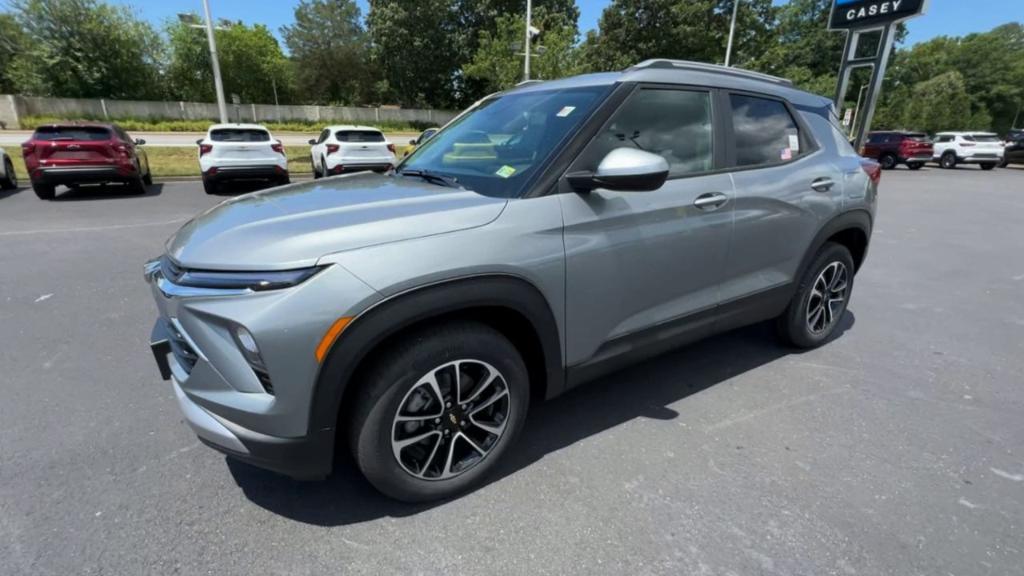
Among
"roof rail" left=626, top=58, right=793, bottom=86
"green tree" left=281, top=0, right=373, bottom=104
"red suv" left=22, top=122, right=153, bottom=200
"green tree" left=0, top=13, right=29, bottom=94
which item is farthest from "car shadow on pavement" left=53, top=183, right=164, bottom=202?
"green tree" left=281, top=0, right=373, bottom=104

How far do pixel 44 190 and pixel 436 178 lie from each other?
11115 millimetres

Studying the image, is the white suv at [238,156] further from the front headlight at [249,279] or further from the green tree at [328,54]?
the green tree at [328,54]

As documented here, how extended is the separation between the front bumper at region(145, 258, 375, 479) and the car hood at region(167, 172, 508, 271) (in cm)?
11

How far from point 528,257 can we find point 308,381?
0.93 m

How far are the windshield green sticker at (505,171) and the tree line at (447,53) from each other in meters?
23.1

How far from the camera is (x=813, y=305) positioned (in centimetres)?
363

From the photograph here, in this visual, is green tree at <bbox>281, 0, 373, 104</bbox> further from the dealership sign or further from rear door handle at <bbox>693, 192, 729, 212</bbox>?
rear door handle at <bbox>693, 192, 729, 212</bbox>

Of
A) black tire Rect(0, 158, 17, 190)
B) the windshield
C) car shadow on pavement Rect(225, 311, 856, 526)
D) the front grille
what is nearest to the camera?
the front grille

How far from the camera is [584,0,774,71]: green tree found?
37688mm

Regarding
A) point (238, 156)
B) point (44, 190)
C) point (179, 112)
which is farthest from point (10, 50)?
point (238, 156)

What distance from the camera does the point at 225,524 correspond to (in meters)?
2.07

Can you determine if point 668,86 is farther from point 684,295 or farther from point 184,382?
point 184,382

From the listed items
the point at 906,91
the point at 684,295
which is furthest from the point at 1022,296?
the point at 906,91

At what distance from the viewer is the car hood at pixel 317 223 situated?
1741 millimetres
